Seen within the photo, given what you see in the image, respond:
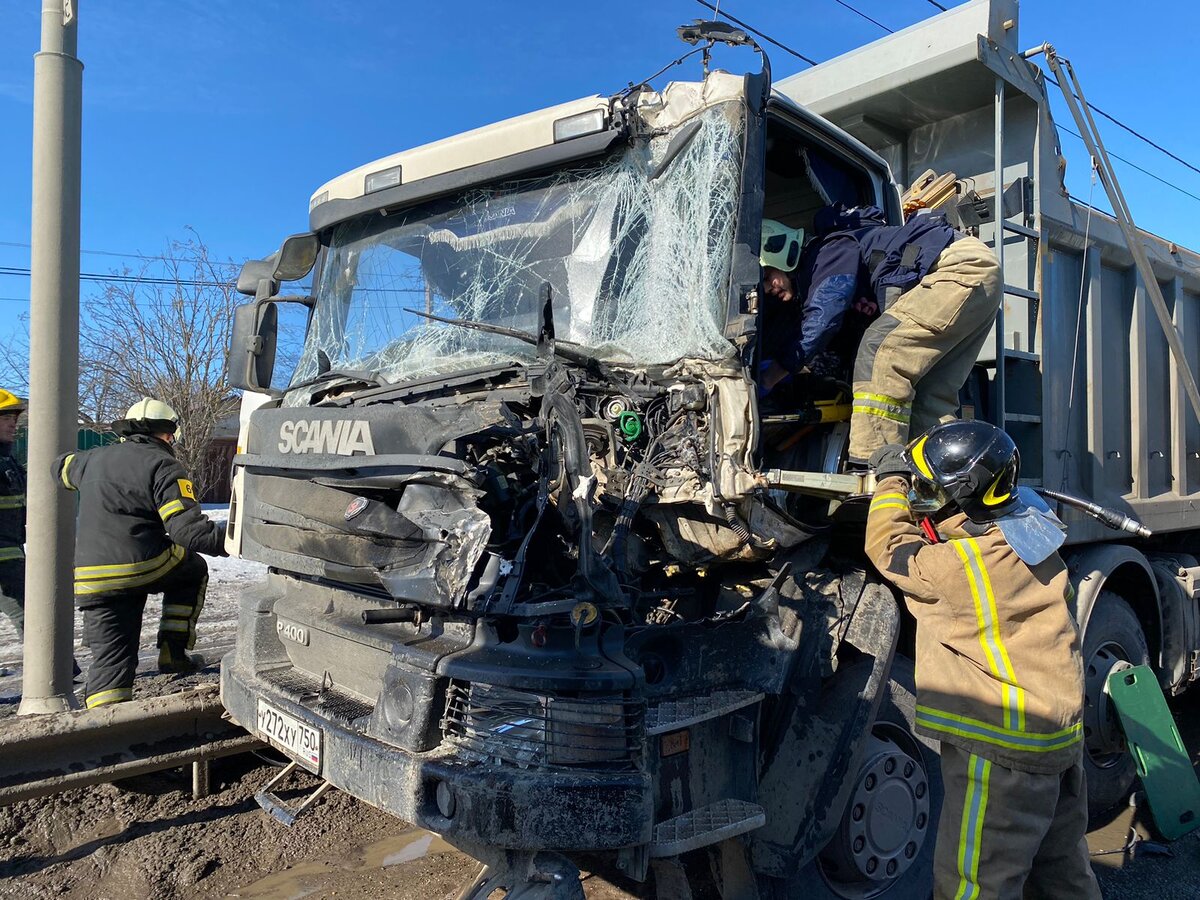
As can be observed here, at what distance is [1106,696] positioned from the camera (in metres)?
4.21

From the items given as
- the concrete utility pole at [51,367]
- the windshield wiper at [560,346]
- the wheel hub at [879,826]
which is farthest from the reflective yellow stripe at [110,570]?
the wheel hub at [879,826]

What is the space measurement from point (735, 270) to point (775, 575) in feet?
3.55

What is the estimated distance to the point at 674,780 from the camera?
2.64 metres

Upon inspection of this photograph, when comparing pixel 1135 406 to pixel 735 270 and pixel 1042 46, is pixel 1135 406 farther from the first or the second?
pixel 735 270

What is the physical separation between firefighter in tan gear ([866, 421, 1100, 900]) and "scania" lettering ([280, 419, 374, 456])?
1738mm

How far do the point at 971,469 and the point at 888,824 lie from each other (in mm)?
1427

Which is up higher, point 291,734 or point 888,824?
point 291,734

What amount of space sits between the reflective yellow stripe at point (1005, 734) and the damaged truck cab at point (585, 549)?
337 mm

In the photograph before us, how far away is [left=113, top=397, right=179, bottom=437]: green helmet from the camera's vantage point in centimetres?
459

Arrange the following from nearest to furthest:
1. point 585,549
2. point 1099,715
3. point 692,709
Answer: point 585,549 < point 692,709 < point 1099,715

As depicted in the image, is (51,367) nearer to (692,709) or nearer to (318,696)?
(318,696)

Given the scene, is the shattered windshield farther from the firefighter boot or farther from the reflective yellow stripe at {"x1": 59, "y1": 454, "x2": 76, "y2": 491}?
the firefighter boot

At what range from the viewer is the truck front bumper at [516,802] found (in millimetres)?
2348

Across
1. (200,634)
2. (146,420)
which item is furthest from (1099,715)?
(200,634)
